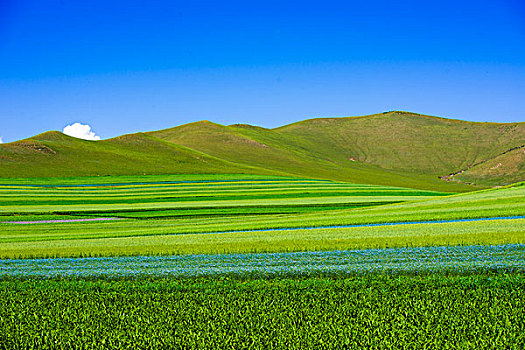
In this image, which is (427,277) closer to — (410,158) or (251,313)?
(251,313)

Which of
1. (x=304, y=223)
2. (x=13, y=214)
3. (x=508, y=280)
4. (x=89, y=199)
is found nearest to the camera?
(x=508, y=280)

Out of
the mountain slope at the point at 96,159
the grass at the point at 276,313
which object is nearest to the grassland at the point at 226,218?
the grass at the point at 276,313

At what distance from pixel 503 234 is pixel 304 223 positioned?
15313 millimetres

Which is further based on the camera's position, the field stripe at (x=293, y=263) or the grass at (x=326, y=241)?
the grass at (x=326, y=241)

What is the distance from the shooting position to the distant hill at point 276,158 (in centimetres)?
10325

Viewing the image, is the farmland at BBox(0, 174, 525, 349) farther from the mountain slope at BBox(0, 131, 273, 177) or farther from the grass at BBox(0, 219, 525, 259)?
the mountain slope at BBox(0, 131, 273, 177)

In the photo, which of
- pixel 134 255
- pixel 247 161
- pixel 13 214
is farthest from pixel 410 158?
pixel 134 255

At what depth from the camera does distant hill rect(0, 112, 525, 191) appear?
103250 millimetres

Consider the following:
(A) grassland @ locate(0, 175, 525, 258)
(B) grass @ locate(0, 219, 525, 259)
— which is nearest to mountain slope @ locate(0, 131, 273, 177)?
(A) grassland @ locate(0, 175, 525, 258)

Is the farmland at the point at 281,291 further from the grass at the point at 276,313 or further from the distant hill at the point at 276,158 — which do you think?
the distant hill at the point at 276,158

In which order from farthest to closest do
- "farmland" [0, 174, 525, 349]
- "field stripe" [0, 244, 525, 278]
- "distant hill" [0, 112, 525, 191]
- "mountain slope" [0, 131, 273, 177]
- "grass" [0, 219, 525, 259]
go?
1. "distant hill" [0, 112, 525, 191]
2. "mountain slope" [0, 131, 273, 177]
3. "grass" [0, 219, 525, 259]
4. "field stripe" [0, 244, 525, 278]
5. "farmland" [0, 174, 525, 349]

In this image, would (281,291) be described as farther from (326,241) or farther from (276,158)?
(276,158)

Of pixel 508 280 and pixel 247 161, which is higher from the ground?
pixel 247 161

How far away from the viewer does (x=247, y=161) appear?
144375 mm
